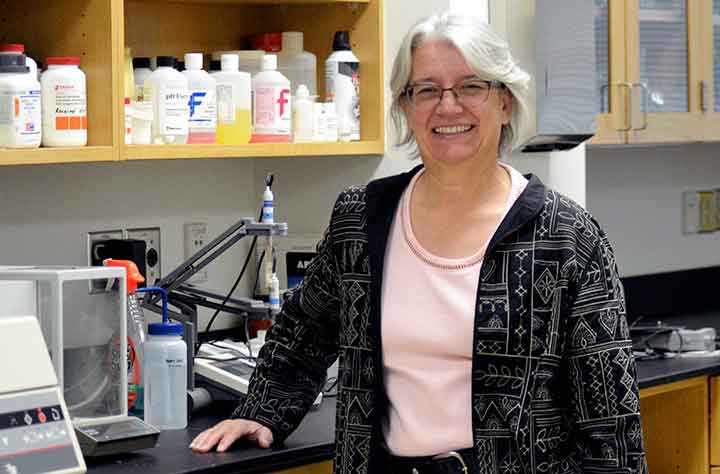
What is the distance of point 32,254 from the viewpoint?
261cm

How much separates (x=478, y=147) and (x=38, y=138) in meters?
0.79

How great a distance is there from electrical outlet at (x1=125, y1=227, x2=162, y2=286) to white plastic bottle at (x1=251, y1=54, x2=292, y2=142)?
356mm

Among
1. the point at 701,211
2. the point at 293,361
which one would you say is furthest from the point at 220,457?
the point at 701,211

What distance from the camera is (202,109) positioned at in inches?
98.0

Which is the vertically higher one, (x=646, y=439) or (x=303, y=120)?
(x=303, y=120)

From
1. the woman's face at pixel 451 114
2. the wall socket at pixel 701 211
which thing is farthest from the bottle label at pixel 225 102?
the wall socket at pixel 701 211

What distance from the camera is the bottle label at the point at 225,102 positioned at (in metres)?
2.54

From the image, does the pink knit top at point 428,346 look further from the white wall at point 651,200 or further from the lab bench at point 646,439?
the white wall at point 651,200

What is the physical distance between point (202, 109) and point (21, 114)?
1.29ft

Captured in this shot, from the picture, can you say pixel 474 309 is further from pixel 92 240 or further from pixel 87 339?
pixel 92 240

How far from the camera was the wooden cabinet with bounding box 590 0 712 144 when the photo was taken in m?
3.06

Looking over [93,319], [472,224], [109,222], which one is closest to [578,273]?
[472,224]

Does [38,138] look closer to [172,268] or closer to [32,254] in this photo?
[32,254]

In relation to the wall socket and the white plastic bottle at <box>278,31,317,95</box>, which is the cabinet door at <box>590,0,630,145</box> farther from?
the wall socket
